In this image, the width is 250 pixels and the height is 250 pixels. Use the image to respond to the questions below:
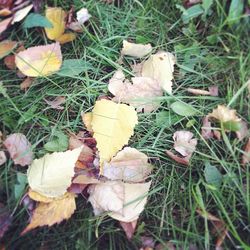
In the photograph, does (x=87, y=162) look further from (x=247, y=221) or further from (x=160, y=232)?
(x=247, y=221)

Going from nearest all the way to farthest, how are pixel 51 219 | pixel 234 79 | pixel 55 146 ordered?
pixel 51 219 → pixel 55 146 → pixel 234 79

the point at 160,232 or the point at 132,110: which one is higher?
the point at 132,110

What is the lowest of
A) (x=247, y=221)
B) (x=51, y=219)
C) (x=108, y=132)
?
(x=247, y=221)

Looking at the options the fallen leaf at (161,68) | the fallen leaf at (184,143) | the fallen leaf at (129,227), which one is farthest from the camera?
the fallen leaf at (161,68)

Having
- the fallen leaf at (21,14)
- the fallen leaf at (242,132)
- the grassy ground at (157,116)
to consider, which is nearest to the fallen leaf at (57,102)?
the grassy ground at (157,116)

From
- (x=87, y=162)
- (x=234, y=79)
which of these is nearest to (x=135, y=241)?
(x=87, y=162)

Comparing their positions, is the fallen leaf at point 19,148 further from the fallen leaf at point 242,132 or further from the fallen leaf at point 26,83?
the fallen leaf at point 242,132

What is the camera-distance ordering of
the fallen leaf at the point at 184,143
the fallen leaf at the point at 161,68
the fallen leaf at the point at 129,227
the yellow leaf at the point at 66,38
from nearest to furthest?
the fallen leaf at the point at 129,227 → the fallen leaf at the point at 184,143 → the fallen leaf at the point at 161,68 → the yellow leaf at the point at 66,38
